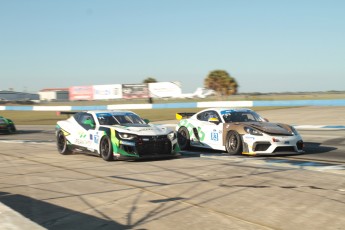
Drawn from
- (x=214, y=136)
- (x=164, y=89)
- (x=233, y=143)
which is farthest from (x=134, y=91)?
(x=233, y=143)

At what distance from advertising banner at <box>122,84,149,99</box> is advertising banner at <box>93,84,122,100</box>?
87cm

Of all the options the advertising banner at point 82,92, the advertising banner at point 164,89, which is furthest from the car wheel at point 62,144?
the advertising banner at point 82,92

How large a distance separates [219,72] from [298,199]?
6268cm

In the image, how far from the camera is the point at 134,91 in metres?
54.3

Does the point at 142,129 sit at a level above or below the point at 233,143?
above

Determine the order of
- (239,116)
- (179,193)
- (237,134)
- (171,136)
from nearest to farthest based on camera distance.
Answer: (179,193), (171,136), (237,134), (239,116)

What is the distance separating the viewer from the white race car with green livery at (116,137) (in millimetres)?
10406

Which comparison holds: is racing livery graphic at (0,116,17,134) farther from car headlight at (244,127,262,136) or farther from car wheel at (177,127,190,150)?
car headlight at (244,127,262,136)

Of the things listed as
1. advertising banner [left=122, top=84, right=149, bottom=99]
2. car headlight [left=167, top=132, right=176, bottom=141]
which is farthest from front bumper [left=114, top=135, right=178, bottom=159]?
advertising banner [left=122, top=84, right=149, bottom=99]

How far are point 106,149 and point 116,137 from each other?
55 cm

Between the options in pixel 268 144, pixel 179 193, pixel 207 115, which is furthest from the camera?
pixel 207 115

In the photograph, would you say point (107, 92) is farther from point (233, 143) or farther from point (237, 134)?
point (237, 134)

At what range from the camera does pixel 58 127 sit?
1324cm

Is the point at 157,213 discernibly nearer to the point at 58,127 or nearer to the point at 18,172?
the point at 18,172
